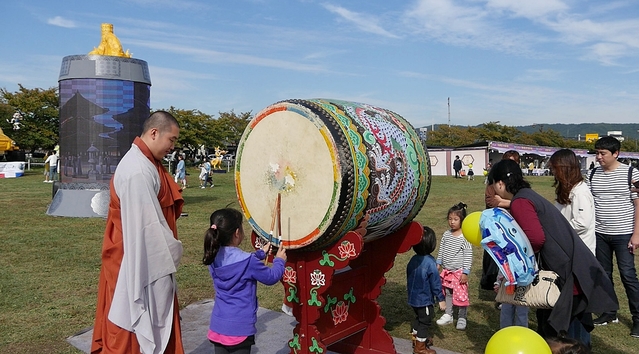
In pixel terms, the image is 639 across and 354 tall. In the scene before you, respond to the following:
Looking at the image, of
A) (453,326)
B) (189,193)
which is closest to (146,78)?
(189,193)

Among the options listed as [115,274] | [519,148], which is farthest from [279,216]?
[519,148]

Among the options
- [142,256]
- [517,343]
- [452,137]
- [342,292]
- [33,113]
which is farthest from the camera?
[452,137]

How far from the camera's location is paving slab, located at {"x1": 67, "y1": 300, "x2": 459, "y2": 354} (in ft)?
15.0

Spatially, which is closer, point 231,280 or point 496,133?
point 231,280

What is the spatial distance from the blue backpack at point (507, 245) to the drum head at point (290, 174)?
Answer: 37.8 inches

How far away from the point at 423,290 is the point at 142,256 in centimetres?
237

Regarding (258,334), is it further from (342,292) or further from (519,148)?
(519,148)

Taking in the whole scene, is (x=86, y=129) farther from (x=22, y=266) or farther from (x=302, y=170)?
(x=302, y=170)

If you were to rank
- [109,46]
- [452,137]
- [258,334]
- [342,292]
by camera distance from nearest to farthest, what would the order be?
[342,292] → [258,334] → [109,46] → [452,137]

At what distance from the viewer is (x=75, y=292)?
6.29 meters

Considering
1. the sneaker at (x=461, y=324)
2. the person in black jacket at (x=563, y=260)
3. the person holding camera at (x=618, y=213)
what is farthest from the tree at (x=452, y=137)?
the person in black jacket at (x=563, y=260)

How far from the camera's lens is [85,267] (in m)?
7.53

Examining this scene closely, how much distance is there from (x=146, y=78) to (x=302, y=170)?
30.6ft

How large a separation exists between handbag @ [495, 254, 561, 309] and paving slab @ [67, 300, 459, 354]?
1455mm
